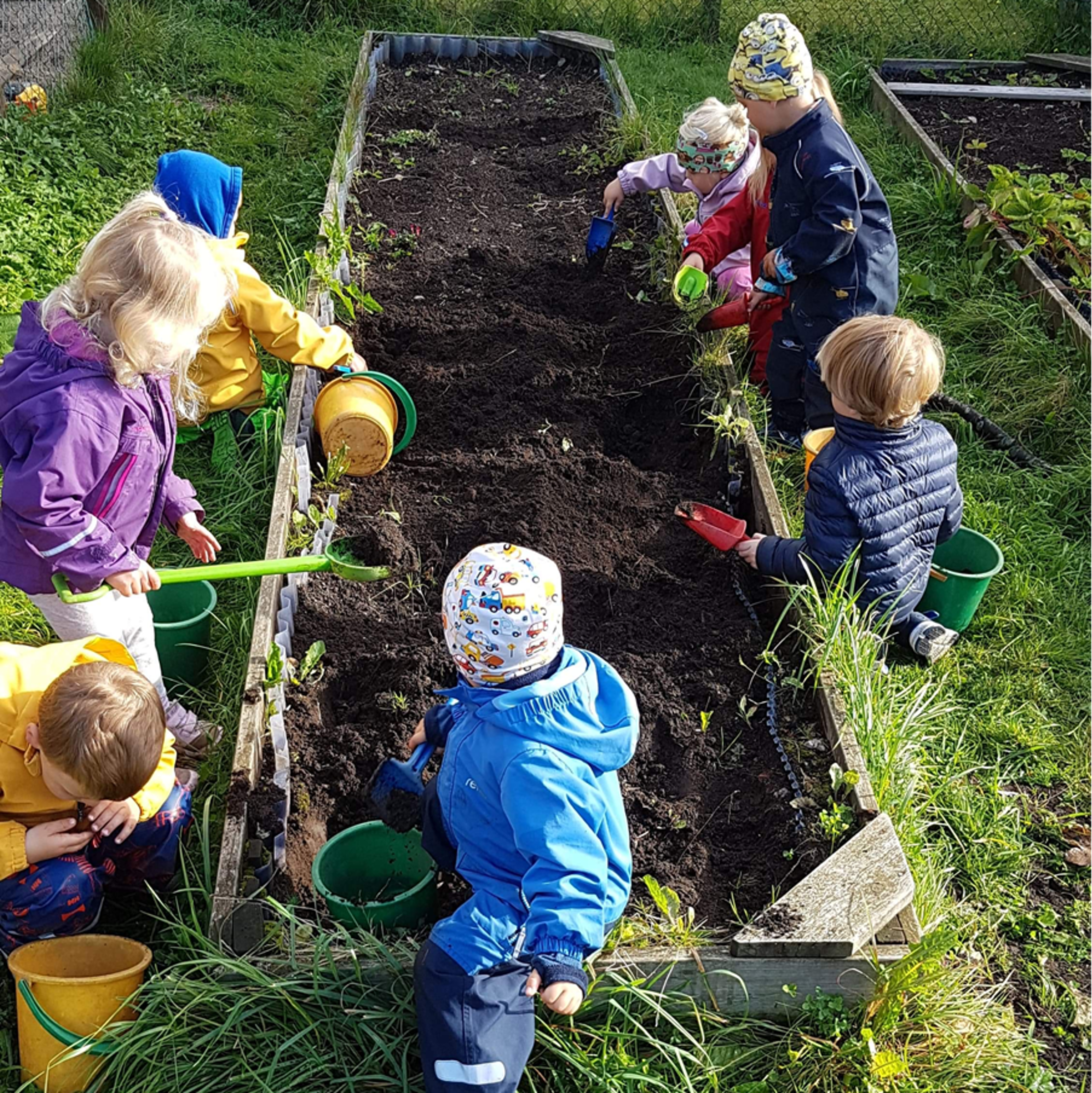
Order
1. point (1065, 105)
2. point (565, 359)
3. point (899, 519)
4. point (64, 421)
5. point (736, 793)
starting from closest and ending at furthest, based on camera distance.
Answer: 1. point (64, 421)
2. point (736, 793)
3. point (899, 519)
4. point (565, 359)
5. point (1065, 105)

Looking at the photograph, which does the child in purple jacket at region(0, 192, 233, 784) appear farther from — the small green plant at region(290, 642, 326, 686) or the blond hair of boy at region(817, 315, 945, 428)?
the blond hair of boy at region(817, 315, 945, 428)

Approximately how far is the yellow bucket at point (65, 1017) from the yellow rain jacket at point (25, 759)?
0.25 m

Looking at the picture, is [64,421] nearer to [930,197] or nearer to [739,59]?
[739,59]

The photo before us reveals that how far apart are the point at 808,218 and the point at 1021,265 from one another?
183 cm

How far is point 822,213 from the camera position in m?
4.00

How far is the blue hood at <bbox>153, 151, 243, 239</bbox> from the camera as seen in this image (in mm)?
3904

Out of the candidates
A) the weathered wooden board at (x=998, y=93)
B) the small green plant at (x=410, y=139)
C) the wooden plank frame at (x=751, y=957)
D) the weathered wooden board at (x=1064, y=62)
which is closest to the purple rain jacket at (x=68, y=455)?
Result: the wooden plank frame at (x=751, y=957)

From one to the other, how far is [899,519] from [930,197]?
3308mm

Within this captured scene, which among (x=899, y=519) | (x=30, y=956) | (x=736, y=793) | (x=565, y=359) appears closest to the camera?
(x=30, y=956)

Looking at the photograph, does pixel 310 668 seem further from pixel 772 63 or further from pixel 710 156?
pixel 710 156

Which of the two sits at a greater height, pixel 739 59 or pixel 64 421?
pixel 739 59

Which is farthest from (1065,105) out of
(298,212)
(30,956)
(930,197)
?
(30,956)

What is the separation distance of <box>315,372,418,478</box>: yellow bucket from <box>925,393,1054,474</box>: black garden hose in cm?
212

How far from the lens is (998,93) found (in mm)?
7434
